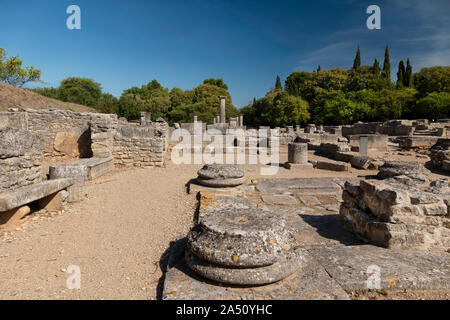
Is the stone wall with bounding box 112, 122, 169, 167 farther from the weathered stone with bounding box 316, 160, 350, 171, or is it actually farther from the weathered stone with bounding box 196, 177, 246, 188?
the weathered stone with bounding box 316, 160, 350, 171

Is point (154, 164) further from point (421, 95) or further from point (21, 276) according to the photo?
point (421, 95)

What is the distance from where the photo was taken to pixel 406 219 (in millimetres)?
3090

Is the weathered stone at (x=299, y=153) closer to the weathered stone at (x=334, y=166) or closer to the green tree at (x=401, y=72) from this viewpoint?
the weathered stone at (x=334, y=166)

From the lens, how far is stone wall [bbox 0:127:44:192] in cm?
420

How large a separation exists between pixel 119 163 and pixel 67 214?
457 centimetres

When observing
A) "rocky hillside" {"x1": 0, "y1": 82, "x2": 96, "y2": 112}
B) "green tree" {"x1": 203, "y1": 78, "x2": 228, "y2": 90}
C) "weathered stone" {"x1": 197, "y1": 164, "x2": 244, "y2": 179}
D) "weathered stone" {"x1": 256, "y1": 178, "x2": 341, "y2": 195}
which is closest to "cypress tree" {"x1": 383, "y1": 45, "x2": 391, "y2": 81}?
"green tree" {"x1": 203, "y1": 78, "x2": 228, "y2": 90}

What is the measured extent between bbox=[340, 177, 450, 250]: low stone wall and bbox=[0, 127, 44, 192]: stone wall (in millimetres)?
5505

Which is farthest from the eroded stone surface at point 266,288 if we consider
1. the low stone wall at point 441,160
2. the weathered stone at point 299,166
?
the low stone wall at point 441,160

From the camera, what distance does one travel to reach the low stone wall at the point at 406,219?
118 inches

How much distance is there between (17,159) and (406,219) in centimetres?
596

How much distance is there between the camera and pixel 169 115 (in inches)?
1656

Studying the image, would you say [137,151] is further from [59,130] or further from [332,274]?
→ [332,274]

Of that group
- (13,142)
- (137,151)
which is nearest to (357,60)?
(137,151)

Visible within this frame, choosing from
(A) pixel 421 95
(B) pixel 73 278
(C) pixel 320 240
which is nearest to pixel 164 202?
(B) pixel 73 278
